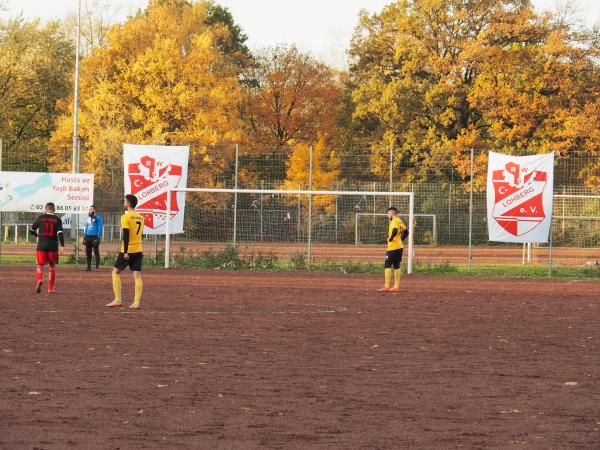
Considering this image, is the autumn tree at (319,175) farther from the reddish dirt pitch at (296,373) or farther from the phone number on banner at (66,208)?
the reddish dirt pitch at (296,373)

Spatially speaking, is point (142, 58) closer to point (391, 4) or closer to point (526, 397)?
point (391, 4)

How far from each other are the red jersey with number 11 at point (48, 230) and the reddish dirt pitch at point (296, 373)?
1.01 m

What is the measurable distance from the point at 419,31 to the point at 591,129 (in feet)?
34.8

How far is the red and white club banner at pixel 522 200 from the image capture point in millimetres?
32406

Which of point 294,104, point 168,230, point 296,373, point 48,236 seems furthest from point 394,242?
point 294,104

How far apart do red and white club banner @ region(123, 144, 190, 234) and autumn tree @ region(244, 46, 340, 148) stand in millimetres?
30448

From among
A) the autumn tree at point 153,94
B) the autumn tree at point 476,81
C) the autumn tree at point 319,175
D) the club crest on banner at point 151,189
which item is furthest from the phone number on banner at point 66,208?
the autumn tree at point 476,81

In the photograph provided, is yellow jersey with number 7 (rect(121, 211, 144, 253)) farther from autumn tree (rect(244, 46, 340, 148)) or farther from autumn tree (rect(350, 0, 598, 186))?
autumn tree (rect(244, 46, 340, 148))

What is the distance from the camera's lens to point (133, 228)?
19.5 m

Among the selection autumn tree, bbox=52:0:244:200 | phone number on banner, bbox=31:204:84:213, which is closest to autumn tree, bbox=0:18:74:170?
autumn tree, bbox=52:0:244:200

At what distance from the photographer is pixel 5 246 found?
4603 cm

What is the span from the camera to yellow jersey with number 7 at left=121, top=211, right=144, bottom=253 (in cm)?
1945

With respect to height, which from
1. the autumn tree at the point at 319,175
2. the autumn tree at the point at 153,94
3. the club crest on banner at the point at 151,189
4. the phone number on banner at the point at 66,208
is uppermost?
the autumn tree at the point at 153,94

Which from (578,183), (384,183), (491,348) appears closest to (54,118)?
(384,183)
